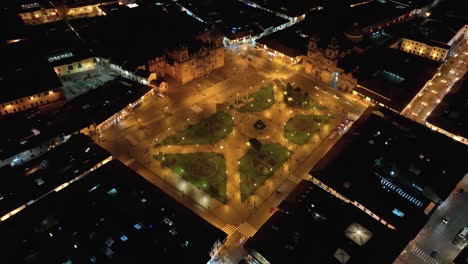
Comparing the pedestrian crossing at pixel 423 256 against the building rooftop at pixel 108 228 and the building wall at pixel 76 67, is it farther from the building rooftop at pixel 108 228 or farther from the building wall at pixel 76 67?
the building wall at pixel 76 67

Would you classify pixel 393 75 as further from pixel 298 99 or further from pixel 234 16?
pixel 234 16

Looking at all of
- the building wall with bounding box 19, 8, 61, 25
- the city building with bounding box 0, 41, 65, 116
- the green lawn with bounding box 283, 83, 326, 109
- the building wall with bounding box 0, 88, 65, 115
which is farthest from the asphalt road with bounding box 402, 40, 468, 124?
the building wall with bounding box 19, 8, 61, 25

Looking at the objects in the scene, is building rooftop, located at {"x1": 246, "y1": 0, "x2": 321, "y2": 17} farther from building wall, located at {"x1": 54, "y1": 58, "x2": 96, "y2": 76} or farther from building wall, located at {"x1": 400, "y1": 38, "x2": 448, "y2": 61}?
building wall, located at {"x1": 54, "y1": 58, "x2": 96, "y2": 76}

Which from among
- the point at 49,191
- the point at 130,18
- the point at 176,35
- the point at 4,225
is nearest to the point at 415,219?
the point at 49,191

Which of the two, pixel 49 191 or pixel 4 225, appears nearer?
pixel 4 225

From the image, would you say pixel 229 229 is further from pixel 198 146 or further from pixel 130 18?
pixel 130 18
